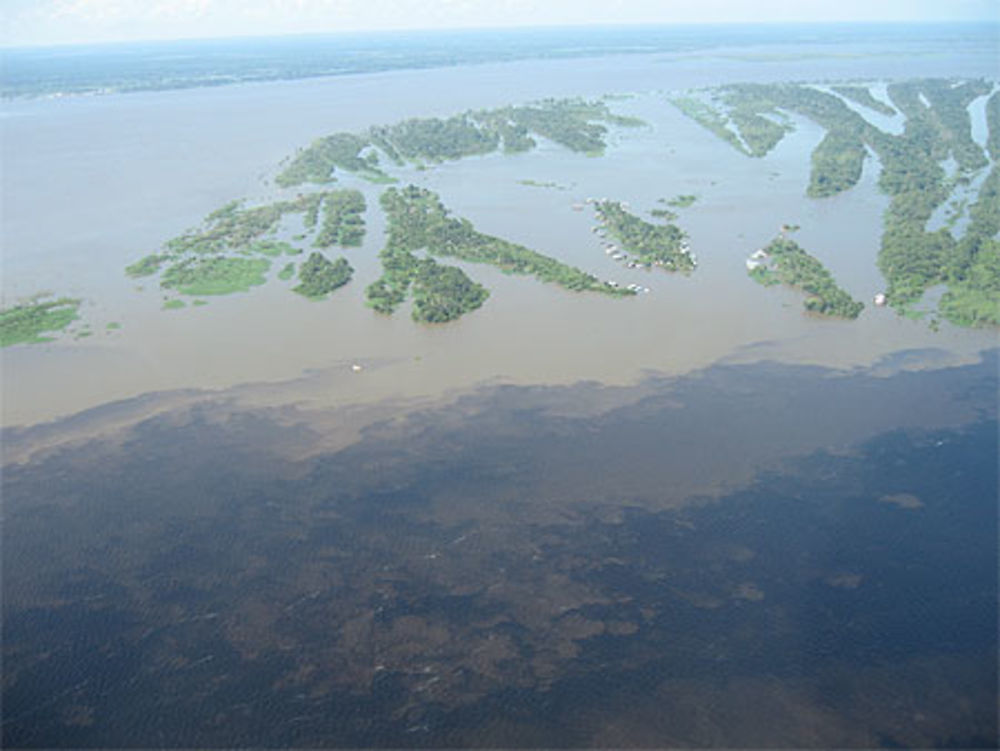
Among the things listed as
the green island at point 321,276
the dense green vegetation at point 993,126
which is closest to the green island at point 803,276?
the green island at point 321,276

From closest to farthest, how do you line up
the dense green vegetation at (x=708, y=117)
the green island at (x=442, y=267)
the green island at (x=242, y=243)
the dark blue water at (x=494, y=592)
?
the dark blue water at (x=494, y=592) → the green island at (x=442, y=267) → the green island at (x=242, y=243) → the dense green vegetation at (x=708, y=117)

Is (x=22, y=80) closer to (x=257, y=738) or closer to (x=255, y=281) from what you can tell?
(x=255, y=281)

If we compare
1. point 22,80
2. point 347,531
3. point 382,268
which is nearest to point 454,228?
point 382,268

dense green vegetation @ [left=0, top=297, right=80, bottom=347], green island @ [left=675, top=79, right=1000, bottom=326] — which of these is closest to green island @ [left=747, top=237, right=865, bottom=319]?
green island @ [left=675, top=79, right=1000, bottom=326]

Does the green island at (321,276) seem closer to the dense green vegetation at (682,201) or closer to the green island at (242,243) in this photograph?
the green island at (242,243)

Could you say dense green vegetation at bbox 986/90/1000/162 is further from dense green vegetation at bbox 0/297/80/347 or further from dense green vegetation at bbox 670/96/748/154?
dense green vegetation at bbox 0/297/80/347

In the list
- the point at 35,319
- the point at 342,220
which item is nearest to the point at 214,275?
the point at 35,319

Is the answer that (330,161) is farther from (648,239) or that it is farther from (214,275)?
(648,239)
